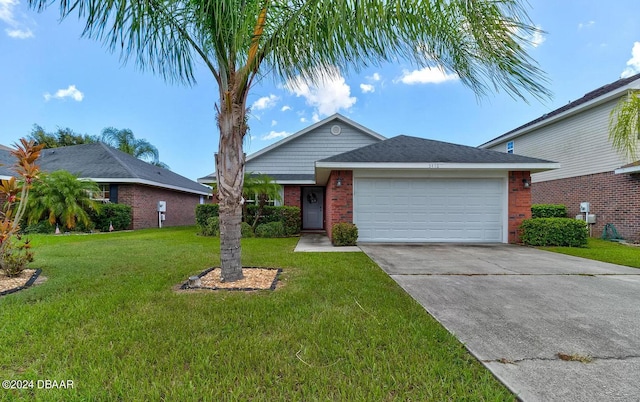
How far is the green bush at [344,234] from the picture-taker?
8719 mm

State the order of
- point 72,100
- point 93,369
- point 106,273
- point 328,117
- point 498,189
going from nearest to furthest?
point 93,369 < point 106,273 < point 498,189 < point 328,117 < point 72,100

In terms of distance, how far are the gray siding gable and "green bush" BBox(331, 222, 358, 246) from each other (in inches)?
270

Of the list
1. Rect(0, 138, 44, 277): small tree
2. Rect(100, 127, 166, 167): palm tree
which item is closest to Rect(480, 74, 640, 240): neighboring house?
Rect(0, 138, 44, 277): small tree

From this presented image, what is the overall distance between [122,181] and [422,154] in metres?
14.1

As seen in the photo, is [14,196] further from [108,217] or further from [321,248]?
[108,217]

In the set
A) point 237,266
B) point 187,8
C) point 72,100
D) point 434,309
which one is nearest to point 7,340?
point 237,266

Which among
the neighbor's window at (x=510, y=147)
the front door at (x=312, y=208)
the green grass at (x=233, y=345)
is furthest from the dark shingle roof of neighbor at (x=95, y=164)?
the neighbor's window at (x=510, y=147)

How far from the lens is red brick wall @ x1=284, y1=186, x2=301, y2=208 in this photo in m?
14.5

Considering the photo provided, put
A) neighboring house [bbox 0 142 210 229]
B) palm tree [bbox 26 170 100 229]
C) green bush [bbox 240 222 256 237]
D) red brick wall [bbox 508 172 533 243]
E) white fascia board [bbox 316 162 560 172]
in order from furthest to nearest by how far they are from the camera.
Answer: neighboring house [bbox 0 142 210 229], palm tree [bbox 26 170 100 229], green bush [bbox 240 222 256 237], red brick wall [bbox 508 172 533 243], white fascia board [bbox 316 162 560 172]

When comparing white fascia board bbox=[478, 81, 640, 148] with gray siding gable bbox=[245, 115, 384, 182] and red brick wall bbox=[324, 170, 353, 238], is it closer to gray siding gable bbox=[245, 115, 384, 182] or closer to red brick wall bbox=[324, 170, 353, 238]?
gray siding gable bbox=[245, 115, 384, 182]

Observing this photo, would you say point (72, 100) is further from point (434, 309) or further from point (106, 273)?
point (434, 309)

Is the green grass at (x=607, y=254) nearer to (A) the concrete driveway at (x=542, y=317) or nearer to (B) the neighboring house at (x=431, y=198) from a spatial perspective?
(A) the concrete driveway at (x=542, y=317)

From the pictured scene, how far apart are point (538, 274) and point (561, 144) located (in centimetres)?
1164

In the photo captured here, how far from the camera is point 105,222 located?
13.3 m
